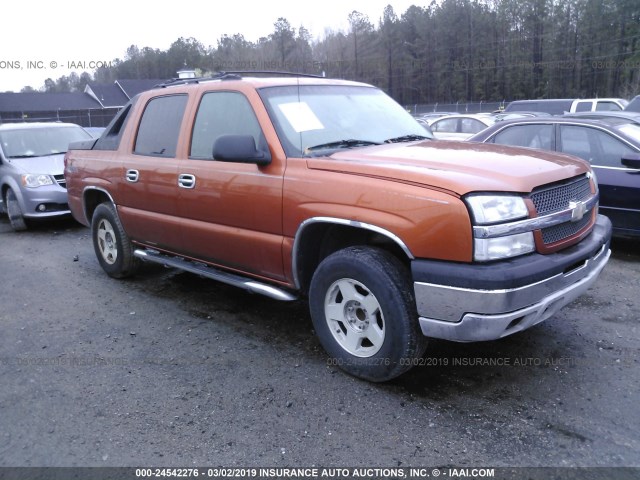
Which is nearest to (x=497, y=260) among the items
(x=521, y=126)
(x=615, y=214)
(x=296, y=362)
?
(x=296, y=362)

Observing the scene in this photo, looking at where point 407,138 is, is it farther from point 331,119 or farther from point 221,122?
point 221,122

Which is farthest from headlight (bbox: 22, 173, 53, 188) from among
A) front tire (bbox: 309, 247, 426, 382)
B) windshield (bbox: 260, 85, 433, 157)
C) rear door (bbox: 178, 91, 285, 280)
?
front tire (bbox: 309, 247, 426, 382)

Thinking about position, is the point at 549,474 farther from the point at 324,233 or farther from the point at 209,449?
the point at 324,233

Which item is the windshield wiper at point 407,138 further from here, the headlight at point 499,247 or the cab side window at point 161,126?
the cab side window at point 161,126

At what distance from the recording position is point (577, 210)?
3318 millimetres

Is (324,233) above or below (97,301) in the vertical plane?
above

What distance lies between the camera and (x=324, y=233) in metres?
3.71

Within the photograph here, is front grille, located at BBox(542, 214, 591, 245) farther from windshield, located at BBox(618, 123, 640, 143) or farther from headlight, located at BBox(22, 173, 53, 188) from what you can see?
headlight, located at BBox(22, 173, 53, 188)

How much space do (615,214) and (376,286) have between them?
4090 millimetres

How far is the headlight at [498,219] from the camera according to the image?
112 inches

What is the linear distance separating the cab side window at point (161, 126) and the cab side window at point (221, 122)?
0.94ft

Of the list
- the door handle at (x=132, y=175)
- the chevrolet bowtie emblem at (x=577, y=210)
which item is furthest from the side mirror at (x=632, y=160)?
the door handle at (x=132, y=175)

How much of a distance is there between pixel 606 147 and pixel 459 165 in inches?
154

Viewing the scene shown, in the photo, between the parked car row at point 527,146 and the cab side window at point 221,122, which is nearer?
the cab side window at point 221,122
